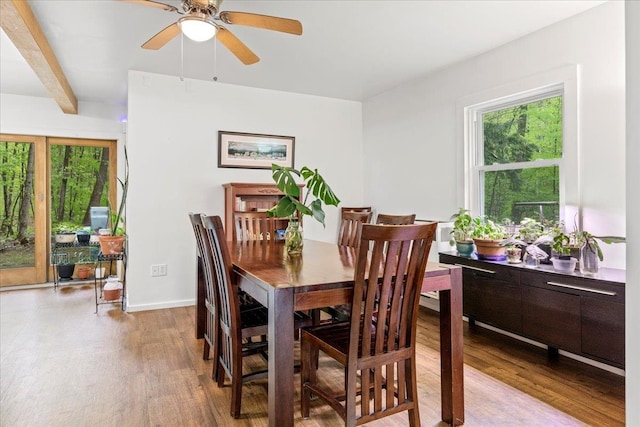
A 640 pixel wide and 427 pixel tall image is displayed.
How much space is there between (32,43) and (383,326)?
3.30 meters

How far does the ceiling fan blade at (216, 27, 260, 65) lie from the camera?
2377mm

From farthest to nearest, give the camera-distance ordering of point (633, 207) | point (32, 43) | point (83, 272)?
point (83, 272) → point (32, 43) → point (633, 207)

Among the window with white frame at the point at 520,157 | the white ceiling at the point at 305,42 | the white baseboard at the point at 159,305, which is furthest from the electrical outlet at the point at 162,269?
the window with white frame at the point at 520,157

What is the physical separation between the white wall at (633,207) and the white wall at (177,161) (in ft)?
13.0

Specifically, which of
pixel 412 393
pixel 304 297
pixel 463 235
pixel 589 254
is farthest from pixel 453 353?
pixel 463 235

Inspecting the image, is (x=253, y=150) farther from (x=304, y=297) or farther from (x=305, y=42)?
(x=304, y=297)

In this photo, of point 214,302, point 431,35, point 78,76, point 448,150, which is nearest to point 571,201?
point 448,150

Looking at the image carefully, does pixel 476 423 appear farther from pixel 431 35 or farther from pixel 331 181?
pixel 331 181

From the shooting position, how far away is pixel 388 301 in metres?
1.60

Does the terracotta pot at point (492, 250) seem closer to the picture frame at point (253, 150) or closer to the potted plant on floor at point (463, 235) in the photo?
the potted plant on floor at point (463, 235)

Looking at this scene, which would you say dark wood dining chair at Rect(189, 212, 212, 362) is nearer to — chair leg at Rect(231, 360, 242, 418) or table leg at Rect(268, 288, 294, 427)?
chair leg at Rect(231, 360, 242, 418)

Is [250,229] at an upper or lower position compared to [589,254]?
upper

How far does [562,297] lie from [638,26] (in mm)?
2124

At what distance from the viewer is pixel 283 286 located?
148 centimetres
